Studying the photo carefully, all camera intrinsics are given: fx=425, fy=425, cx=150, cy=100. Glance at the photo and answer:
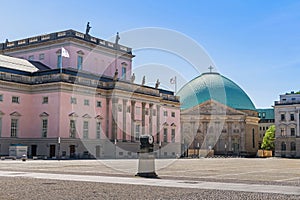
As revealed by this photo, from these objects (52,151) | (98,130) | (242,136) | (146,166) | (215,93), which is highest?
(215,93)

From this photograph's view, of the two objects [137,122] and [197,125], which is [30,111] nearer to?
[137,122]

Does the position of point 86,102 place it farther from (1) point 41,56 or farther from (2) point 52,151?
(1) point 41,56

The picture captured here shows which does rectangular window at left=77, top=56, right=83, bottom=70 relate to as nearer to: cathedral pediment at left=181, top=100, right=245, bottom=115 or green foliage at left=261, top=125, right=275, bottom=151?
cathedral pediment at left=181, top=100, right=245, bottom=115

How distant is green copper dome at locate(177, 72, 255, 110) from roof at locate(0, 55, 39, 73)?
7549 cm

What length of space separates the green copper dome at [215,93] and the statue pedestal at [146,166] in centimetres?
11712

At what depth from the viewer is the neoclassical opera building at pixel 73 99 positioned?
232 feet

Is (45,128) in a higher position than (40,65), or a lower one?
lower

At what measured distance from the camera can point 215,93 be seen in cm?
15462

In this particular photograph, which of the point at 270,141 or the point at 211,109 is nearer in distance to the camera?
the point at 211,109

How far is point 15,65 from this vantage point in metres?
76.4

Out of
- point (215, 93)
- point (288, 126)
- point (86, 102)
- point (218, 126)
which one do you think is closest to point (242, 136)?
point (218, 126)

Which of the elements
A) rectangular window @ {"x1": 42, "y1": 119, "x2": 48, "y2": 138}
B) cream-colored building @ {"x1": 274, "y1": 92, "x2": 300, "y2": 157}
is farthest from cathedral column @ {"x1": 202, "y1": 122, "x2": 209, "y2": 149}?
rectangular window @ {"x1": 42, "y1": 119, "x2": 48, "y2": 138}

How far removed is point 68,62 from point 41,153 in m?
18.6

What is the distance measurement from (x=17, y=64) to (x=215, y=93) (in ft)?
299
